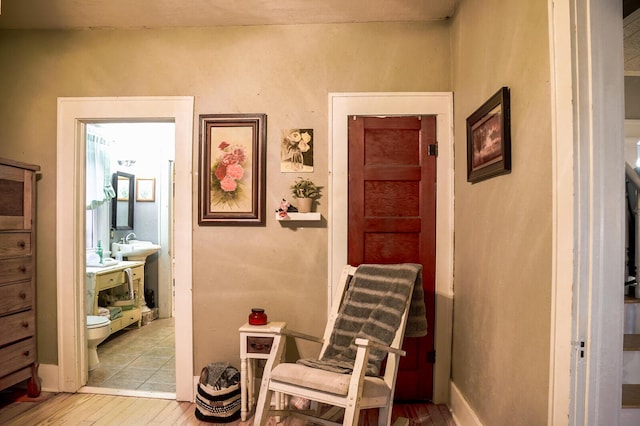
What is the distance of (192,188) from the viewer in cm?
281

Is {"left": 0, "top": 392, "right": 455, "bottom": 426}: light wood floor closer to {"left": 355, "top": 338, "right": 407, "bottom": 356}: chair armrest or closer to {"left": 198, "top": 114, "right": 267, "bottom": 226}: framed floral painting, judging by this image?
{"left": 355, "top": 338, "right": 407, "bottom": 356}: chair armrest

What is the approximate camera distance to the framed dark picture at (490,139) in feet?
5.72

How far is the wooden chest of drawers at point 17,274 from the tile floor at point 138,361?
0.52 m

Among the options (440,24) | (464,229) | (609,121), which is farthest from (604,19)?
(440,24)

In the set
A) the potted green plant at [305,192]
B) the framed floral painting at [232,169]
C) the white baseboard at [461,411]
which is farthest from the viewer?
the framed floral painting at [232,169]

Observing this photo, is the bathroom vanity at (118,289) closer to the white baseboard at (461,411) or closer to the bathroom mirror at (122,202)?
the bathroom mirror at (122,202)

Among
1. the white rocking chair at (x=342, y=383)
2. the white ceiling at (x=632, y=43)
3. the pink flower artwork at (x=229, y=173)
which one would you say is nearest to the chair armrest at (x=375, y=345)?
the white rocking chair at (x=342, y=383)

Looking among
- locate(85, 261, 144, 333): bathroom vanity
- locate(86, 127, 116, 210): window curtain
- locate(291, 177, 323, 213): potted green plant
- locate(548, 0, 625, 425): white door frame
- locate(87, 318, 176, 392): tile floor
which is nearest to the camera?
locate(548, 0, 625, 425): white door frame

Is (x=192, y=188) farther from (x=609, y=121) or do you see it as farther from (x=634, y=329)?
(x=634, y=329)

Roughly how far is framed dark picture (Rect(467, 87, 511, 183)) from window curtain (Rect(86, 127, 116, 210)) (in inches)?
148

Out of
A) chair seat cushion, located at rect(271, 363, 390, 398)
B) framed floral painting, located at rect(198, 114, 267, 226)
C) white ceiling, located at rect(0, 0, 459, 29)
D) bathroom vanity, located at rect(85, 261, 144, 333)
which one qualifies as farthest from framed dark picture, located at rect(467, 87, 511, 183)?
bathroom vanity, located at rect(85, 261, 144, 333)

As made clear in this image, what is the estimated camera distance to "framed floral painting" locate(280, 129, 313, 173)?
2756 millimetres

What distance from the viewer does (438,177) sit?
2.69m

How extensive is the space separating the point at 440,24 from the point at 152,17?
1919mm
